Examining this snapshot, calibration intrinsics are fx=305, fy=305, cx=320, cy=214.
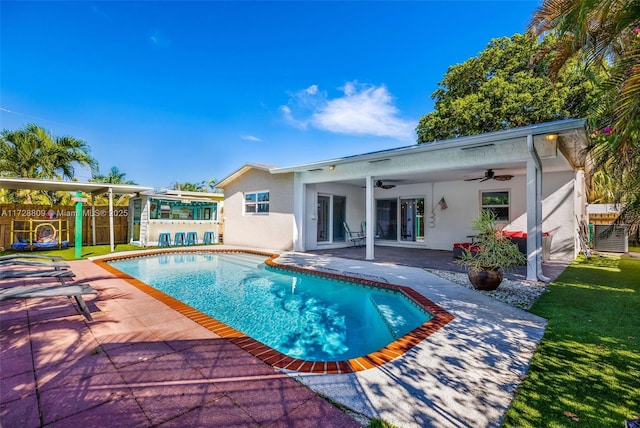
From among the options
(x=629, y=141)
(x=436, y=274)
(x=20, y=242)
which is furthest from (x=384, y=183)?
(x=20, y=242)

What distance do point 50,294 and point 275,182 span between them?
404 inches

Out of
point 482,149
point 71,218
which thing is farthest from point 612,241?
point 71,218

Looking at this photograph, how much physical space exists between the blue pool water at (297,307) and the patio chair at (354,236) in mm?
5500

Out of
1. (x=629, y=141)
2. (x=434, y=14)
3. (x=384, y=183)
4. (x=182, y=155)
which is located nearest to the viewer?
(x=629, y=141)

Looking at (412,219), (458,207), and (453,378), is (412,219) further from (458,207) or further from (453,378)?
(453,378)

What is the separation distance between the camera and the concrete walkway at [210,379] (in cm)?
228

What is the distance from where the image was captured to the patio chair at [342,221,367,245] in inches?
568

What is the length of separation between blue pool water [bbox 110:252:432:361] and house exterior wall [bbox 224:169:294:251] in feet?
11.7

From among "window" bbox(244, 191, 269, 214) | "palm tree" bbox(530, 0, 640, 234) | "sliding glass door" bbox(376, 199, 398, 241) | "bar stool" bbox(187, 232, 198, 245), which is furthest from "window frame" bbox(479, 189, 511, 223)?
"bar stool" bbox(187, 232, 198, 245)

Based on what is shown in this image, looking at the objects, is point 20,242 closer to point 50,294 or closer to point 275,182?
point 275,182

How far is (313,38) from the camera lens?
48.1 feet

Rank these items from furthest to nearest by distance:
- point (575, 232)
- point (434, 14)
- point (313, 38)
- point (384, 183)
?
point (313, 38)
point (384, 183)
point (434, 14)
point (575, 232)

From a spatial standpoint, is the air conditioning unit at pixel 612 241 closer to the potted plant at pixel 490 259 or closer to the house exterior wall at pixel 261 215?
the potted plant at pixel 490 259

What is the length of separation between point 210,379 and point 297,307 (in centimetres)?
351
